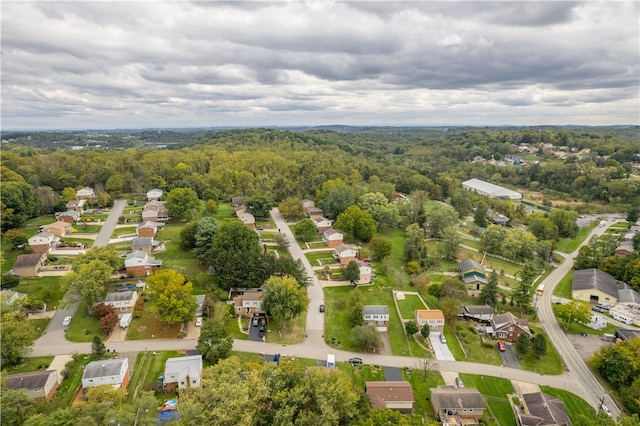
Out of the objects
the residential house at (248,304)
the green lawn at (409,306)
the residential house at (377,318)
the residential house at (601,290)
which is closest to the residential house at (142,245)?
the residential house at (248,304)

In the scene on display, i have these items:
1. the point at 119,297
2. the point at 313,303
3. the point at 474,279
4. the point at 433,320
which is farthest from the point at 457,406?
the point at 119,297

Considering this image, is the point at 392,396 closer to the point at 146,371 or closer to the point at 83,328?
the point at 146,371

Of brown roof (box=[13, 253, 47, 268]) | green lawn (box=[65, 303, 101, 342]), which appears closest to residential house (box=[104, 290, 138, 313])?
green lawn (box=[65, 303, 101, 342])

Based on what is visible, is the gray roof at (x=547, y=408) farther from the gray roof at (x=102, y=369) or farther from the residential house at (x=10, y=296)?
the residential house at (x=10, y=296)

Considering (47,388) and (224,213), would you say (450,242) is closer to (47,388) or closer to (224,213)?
(224,213)

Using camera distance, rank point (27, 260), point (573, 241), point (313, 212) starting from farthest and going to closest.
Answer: point (313, 212)
point (573, 241)
point (27, 260)

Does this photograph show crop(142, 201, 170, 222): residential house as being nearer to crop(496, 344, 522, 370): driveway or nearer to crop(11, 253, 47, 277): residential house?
crop(11, 253, 47, 277): residential house

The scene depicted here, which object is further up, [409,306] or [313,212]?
[313,212]
